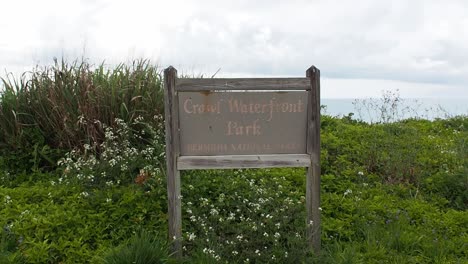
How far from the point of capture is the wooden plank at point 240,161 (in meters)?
5.41

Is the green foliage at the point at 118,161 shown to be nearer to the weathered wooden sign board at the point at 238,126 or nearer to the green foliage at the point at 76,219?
the green foliage at the point at 76,219

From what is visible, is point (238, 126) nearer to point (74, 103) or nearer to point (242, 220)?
point (242, 220)

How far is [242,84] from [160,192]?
1.69m

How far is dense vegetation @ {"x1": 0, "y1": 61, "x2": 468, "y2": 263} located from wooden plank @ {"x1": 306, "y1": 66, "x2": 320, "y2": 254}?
0.19 metres

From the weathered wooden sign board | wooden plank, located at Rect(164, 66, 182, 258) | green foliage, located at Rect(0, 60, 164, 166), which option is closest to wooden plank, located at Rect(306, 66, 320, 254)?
the weathered wooden sign board

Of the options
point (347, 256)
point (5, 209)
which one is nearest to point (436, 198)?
point (347, 256)

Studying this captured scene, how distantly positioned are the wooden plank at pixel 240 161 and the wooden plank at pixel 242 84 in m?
0.69

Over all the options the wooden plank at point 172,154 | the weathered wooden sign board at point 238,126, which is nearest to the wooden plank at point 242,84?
the weathered wooden sign board at point 238,126

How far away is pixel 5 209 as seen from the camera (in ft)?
20.4

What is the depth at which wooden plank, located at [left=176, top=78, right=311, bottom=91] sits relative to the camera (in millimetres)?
5379

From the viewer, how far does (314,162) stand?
5.62 metres

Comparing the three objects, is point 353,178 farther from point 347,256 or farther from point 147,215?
point 147,215

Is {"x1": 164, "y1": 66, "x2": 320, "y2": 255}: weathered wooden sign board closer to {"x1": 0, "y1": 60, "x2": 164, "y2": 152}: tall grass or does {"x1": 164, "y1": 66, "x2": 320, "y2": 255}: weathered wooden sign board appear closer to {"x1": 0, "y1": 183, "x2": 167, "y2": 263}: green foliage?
{"x1": 0, "y1": 183, "x2": 167, "y2": 263}: green foliage

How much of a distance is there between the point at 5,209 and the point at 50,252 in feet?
4.00
